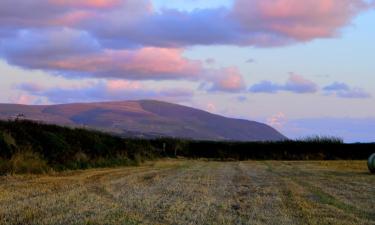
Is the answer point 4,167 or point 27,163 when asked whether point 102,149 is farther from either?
point 4,167

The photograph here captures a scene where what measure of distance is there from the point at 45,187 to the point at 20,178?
11.4 feet

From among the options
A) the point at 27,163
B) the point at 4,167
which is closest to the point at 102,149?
the point at 27,163

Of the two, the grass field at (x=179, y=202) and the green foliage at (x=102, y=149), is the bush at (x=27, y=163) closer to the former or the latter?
the green foliage at (x=102, y=149)

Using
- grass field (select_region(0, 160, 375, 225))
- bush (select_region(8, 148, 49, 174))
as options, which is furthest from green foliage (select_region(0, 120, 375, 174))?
grass field (select_region(0, 160, 375, 225))

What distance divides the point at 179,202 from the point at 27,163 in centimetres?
1114

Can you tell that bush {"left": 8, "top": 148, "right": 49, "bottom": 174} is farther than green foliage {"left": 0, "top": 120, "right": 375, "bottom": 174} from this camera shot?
No

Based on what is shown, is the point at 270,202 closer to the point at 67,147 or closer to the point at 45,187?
the point at 45,187

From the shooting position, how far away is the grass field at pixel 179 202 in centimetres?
1211

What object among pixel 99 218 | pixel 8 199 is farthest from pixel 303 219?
pixel 8 199

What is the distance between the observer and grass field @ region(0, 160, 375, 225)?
477 inches

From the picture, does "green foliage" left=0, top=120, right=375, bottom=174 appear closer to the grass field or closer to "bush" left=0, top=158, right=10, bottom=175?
"bush" left=0, top=158, right=10, bottom=175

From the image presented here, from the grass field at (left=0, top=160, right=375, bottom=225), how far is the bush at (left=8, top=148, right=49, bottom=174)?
8.29 ft

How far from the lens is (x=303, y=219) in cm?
1240

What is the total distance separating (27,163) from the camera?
2409 cm
